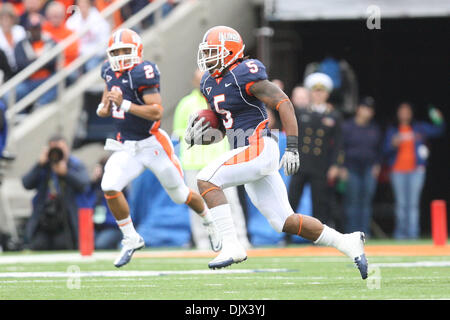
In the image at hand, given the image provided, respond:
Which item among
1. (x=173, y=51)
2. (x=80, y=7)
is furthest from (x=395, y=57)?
(x=80, y=7)

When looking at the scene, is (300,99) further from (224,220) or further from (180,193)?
(224,220)

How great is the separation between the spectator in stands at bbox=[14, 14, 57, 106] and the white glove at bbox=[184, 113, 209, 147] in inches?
241

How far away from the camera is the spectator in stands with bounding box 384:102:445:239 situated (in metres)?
12.8

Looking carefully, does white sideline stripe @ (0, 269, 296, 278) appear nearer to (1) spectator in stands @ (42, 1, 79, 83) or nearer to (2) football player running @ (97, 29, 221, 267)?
(2) football player running @ (97, 29, 221, 267)

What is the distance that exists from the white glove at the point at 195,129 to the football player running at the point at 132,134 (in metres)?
0.97

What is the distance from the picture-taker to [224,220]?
6.62 metres

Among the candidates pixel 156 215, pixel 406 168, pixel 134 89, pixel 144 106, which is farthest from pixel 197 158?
pixel 406 168

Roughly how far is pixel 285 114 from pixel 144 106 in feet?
5.72

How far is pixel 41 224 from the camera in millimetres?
10922

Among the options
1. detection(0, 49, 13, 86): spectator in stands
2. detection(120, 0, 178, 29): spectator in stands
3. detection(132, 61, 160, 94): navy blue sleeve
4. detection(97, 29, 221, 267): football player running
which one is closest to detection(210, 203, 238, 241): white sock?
detection(97, 29, 221, 267): football player running

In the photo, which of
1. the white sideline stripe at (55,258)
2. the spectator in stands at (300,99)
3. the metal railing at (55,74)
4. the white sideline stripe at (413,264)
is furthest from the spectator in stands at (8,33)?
the white sideline stripe at (413,264)

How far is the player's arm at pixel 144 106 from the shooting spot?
777cm

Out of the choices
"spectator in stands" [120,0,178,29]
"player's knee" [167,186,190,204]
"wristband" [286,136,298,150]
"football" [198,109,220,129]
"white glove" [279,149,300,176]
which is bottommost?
"player's knee" [167,186,190,204]
